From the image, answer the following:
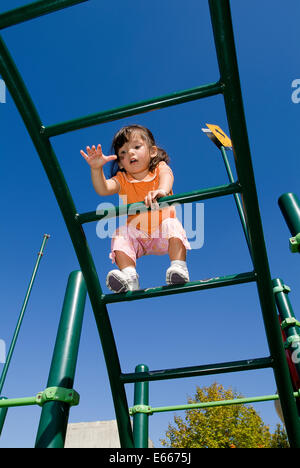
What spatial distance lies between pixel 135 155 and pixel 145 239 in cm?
54

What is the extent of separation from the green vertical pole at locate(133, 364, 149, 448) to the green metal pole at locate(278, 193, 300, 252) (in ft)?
5.47

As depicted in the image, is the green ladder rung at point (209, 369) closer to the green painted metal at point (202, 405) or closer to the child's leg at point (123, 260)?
the child's leg at point (123, 260)

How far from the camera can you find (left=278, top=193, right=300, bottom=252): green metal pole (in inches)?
85.0

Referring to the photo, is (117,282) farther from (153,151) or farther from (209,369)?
(153,151)

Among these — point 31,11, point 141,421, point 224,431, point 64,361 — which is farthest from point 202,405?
point 224,431

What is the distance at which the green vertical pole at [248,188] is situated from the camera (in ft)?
4.06

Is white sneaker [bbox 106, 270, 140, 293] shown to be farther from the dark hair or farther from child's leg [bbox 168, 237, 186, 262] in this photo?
the dark hair

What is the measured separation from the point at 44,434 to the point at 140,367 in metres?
1.66

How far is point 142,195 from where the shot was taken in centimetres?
227

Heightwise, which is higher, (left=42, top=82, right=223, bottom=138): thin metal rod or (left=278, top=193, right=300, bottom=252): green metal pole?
(left=278, top=193, right=300, bottom=252): green metal pole

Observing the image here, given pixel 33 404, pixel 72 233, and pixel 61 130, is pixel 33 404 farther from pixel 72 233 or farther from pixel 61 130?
pixel 61 130

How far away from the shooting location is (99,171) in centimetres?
196

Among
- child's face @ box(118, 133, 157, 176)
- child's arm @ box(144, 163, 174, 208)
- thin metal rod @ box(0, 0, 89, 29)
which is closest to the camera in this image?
thin metal rod @ box(0, 0, 89, 29)

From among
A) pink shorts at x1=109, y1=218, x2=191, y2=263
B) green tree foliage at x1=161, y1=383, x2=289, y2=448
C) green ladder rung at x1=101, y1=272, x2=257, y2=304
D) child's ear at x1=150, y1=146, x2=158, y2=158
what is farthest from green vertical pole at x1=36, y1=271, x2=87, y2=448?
green tree foliage at x1=161, y1=383, x2=289, y2=448
